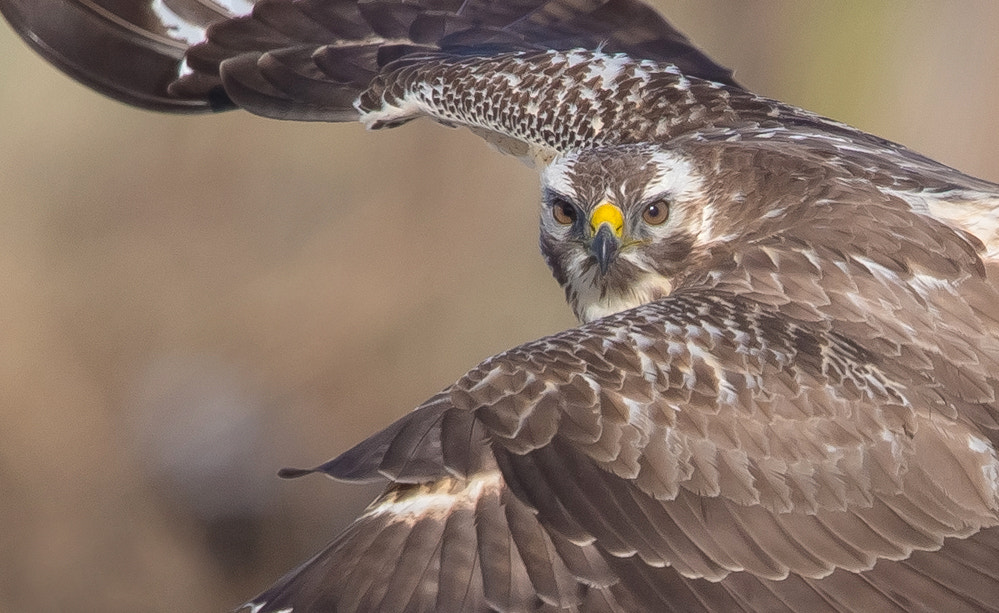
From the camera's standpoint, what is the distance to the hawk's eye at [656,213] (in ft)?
13.0

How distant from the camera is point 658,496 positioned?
2.73m

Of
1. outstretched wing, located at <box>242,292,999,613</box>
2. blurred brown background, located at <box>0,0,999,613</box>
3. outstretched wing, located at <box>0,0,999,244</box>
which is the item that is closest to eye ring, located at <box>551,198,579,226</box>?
outstretched wing, located at <box>0,0,999,244</box>

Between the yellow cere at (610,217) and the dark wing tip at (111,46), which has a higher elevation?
the dark wing tip at (111,46)

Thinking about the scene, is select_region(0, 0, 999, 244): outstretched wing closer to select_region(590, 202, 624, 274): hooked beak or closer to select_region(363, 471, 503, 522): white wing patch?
select_region(590, 202, 624, 274): hooked beak

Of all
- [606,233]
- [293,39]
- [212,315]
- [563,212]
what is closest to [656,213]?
[606,233]

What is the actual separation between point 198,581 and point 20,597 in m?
1.09

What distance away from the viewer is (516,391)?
9.25ft

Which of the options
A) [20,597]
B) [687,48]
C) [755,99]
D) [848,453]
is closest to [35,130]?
[20,597]

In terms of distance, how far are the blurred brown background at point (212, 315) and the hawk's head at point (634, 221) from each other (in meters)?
3.75

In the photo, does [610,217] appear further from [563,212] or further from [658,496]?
[658,496]

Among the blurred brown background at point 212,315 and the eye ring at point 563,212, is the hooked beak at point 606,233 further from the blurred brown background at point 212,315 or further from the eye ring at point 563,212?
the blurred brown background at point 212,315

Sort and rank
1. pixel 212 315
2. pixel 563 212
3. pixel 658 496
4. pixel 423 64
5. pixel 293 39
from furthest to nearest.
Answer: pixel 212 315 → pixel 293 39 → pixel 423 64 → pixel 563 212 → pixel 658 496

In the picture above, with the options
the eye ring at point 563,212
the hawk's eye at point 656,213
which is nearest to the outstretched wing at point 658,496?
the hawk's eye at point 656,213

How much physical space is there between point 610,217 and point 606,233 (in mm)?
58
